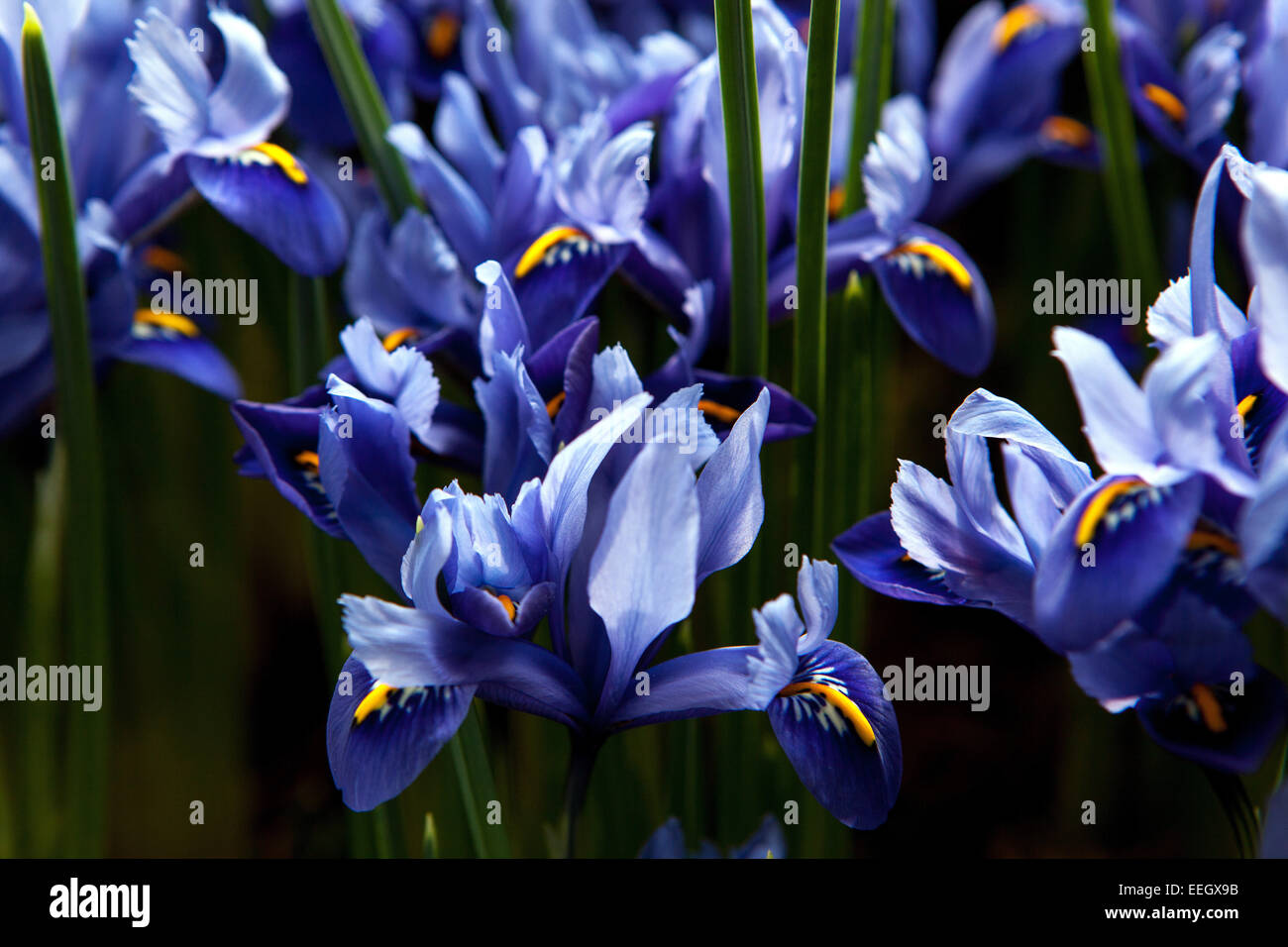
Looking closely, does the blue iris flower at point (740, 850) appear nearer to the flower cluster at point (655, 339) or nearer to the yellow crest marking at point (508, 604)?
the flower cluster at point (655, 339)

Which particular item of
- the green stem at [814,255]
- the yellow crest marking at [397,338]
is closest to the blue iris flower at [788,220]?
the green stem at [814,255]

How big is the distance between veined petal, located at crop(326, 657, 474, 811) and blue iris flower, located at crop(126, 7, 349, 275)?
45cm

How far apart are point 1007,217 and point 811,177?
4.30 ft

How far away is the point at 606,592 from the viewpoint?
730 millimetres

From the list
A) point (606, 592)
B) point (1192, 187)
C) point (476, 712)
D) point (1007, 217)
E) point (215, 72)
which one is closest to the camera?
point (606, 592)

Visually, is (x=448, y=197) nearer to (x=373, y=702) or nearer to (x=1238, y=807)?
(x=373, y=702)

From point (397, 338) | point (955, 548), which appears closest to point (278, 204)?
point (397, 338)

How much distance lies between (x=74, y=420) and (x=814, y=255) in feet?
2.36

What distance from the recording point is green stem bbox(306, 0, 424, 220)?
1.01 meters

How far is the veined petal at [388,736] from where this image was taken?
71 centimetres

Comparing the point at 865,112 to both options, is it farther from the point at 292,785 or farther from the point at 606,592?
the point at 292,785

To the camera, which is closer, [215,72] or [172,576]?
[215,72]

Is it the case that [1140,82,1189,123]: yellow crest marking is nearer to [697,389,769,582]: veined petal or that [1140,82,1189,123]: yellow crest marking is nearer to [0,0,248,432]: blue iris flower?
[697,389,769,582]: veined petal
